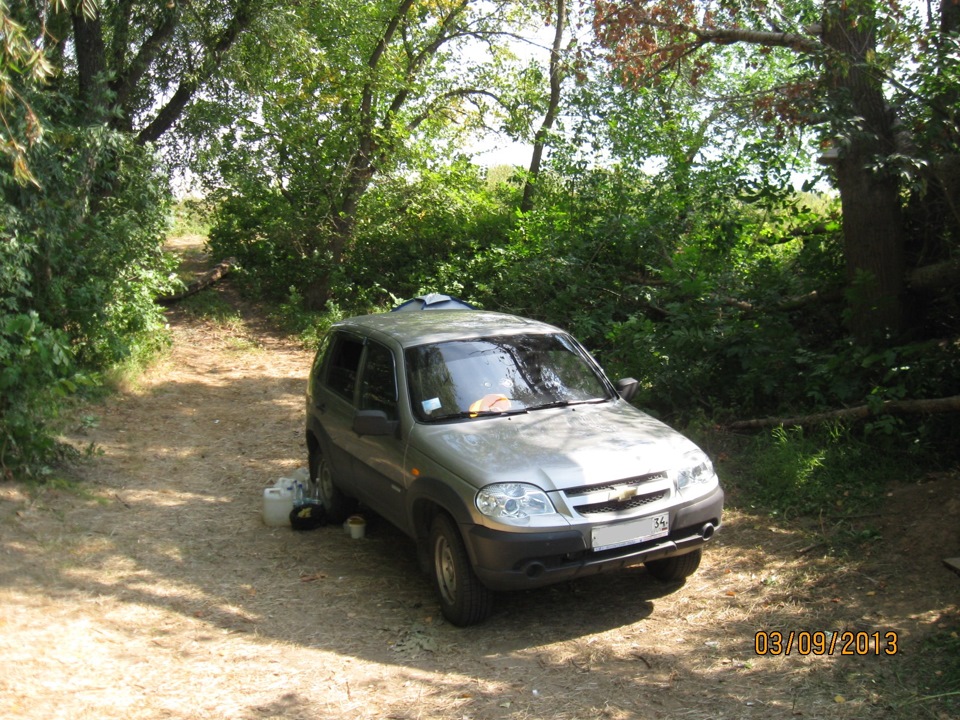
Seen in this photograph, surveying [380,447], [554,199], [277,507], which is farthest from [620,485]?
[554,199]

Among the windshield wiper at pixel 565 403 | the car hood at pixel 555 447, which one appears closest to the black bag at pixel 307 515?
the car hood at pixel 555 447

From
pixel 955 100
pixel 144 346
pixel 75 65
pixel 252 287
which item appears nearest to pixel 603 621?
pixel 955 100

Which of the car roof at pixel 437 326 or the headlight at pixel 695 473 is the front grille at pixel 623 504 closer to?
the headlight at pixel 695 473

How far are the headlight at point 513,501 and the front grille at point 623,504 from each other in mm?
202

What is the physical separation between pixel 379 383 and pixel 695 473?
2339 millimetres

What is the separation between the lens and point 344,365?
24.1ft

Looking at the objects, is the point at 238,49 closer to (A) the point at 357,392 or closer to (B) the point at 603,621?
(A) the point at 357,392

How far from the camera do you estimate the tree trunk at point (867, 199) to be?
26.2 feet

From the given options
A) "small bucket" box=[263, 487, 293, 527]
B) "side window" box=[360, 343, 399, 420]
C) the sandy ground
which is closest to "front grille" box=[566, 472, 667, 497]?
the sandy ground

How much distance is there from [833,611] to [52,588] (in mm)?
4947

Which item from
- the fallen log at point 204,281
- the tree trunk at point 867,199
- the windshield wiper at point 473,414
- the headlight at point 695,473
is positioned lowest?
the headlight at point 695,473

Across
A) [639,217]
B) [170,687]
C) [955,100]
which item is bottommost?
[170,687]

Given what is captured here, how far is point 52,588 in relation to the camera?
19.9 feet
